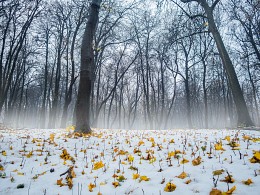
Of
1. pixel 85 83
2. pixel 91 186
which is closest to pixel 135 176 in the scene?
pixel 91 186

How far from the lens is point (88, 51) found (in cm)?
720

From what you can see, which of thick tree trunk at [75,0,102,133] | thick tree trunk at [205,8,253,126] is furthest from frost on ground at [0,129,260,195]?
thick tree trunk at [205,8,253,126]

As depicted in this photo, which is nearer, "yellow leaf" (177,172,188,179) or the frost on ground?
the frost on ground

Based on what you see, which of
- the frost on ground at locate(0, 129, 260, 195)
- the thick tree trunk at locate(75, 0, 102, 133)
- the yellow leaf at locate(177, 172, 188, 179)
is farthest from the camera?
the thick tree trunk at locate(75, 0, 102, 133)

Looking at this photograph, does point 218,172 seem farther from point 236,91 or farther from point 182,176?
point 236,91

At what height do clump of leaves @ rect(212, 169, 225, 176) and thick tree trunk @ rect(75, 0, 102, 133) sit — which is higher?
thick tree trunk @ rect(75, 0, 102, 133)

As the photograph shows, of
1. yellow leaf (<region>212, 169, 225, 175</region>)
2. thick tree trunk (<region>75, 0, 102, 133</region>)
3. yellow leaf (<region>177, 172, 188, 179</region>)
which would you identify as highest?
thick tree trunk (<region>75, 0, 102, 133</region>)

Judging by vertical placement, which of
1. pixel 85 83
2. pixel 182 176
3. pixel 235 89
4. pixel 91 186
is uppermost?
pixel 235 89

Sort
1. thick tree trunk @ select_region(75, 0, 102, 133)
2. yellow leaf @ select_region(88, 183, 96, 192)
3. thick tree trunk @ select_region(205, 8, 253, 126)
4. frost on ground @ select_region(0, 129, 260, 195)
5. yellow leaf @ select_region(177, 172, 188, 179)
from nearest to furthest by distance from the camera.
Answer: frost on ground @ select_region(0, 129, 260, 195) → yellow leaf @ select_region(88, 183, 96, 192) → yellow leaf @ select_region(177, 172, 188, 179) → thick tree trunk @ select_region(75, 0, 102, 133) → thick tree trunk @ select_region(205, 8, 253, 126)

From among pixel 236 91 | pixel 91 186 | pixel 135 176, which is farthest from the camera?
pixel 236 91

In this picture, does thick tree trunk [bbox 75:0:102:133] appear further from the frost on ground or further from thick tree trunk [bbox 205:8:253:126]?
thick tree trunk [bbox 205:8:253:126]

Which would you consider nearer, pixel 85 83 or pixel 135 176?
pixel 135 176

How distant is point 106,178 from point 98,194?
49cm

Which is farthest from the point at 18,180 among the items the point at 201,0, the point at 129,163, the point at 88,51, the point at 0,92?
the point at 0,92
